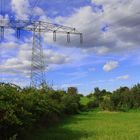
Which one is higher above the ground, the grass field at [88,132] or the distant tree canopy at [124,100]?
the distant tree canopy at [124,100]

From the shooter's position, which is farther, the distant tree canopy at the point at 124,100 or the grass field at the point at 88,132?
the distant tree canopy at the point at 124,100

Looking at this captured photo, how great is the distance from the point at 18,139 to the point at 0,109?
4.14 m

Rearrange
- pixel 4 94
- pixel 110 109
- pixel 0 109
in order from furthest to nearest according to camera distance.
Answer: pixel 110 109, pixel 4 94, pixel 0 109

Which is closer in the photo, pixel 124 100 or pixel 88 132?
pixel 88 132

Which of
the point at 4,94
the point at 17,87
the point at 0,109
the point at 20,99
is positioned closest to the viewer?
the point at 0,109

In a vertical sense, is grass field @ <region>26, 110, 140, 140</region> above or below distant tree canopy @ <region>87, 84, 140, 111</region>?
below

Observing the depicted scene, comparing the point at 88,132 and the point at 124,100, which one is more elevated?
the point at 124,100

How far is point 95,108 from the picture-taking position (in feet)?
383

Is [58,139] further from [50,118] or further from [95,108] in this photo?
[95,108]

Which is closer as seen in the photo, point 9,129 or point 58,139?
point 9,129

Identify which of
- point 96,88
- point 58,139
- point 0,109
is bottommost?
point 58,139

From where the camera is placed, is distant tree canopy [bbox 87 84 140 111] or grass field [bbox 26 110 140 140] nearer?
grass field [bbox 26 110 140 140]

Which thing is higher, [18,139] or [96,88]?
[96,88]

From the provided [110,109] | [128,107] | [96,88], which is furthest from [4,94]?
[96,88]
